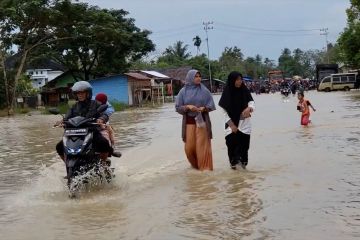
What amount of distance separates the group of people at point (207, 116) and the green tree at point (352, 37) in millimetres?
41927

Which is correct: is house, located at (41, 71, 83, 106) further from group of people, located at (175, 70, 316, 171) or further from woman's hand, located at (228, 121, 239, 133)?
woman's hand, located at (228, 121, 239, 133)

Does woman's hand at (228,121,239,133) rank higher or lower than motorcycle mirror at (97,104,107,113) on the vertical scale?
lower

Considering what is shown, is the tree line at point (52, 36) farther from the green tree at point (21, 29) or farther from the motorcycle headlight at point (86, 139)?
the motorcycle headlight at point (86, 139)

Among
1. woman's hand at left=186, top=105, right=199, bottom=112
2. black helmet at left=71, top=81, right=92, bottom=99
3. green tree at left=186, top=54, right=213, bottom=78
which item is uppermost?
green tree at left=186, top=54, right=213, bottom=78

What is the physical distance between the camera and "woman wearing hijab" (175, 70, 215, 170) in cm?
897

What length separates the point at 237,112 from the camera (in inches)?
359

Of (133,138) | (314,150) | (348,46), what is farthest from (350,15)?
(314,150)

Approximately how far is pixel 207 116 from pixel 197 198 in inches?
86.1

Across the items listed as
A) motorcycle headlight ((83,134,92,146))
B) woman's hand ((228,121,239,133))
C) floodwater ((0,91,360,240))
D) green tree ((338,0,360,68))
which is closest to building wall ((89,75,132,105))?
green tree ((338,0,360,68))

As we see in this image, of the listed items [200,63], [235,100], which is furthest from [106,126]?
[200,63]

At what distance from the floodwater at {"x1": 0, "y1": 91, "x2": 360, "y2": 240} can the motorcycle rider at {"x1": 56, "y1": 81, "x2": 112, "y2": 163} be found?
67 centimetres

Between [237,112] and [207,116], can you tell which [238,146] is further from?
[207,116]

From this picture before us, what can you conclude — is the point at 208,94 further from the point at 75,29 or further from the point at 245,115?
the point at 75,29

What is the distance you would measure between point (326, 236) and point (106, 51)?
162 feet
